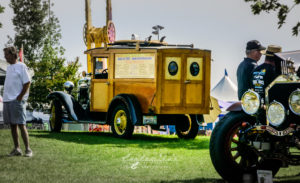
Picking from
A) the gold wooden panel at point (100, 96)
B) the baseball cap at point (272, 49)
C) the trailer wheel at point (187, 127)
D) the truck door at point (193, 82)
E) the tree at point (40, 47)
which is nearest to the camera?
the baseball cap at point (272, 49)

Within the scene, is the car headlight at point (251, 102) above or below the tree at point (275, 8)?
below

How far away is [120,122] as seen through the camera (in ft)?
38.3

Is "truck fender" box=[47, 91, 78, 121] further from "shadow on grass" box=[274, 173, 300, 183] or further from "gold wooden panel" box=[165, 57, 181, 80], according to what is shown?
"shadow on grass" box=[274, 173, 300, 183]

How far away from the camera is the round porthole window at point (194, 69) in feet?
39.0

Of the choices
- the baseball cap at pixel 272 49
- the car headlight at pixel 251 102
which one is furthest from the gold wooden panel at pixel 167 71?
the car headlight at pixel 251 102

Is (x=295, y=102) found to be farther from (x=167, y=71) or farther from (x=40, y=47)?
(x=40, y=47)

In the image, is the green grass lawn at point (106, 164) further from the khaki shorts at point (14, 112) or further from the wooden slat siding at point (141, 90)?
the wooden slat siding at point (141, 90)

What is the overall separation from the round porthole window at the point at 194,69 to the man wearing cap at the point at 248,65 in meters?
3.91

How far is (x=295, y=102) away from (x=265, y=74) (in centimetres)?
90

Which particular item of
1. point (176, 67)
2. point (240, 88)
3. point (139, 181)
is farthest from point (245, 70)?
point (176, 67)

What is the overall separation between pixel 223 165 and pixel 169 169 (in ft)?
4.46

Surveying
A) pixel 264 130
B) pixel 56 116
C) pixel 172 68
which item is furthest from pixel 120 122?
pixel 264 130

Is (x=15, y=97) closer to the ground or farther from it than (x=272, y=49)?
closer to the ground

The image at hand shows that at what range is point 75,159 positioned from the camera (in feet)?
24.5
